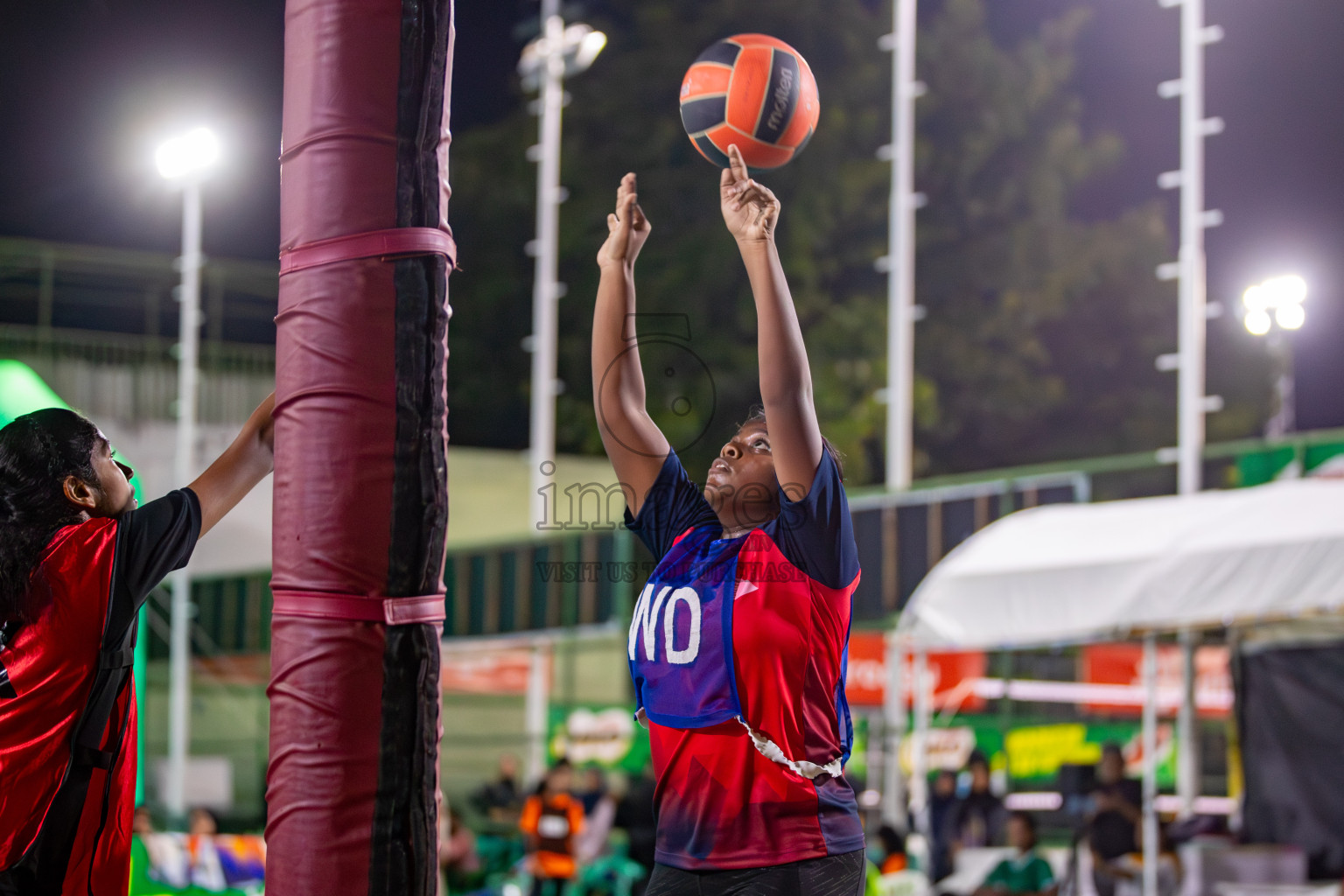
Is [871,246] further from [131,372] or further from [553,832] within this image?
[553,832]

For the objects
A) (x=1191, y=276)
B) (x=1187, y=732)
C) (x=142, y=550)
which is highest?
(x=1191, y=276)

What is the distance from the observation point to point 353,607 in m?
2.67

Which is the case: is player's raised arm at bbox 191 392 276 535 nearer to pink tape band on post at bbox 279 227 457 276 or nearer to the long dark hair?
the long dark hair

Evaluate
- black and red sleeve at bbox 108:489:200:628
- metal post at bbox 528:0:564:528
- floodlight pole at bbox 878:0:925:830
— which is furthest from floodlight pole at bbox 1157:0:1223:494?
black and red sleeve at bbox 108:489:200:628

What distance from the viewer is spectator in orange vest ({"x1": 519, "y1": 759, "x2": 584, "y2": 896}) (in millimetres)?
11672

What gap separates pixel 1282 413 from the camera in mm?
17062

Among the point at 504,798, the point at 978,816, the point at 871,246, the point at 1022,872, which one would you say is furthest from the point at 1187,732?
the point at 871,246

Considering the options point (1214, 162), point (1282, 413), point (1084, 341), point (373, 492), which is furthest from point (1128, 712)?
point (373, 492)

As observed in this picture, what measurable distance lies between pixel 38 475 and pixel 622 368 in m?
1.40

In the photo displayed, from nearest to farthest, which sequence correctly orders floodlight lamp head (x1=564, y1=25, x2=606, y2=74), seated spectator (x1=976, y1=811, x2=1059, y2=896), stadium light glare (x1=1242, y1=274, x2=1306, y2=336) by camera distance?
seated spectator (x1=976, y1=811, x2=1059, y2=896), stadium light glare (x1=1242, y1=274, x2=1306, y2=336), floodlight lamp head (x1=564, y1=25, x2=606, y2=74)

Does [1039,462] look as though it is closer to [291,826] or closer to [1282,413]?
[1282,413]

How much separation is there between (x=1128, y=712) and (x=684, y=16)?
15568mm

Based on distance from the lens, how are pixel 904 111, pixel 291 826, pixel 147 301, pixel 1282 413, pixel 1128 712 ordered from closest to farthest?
1. pixel 291 826
2. pixel 904 111
3. pixel 1282 413
4. pixel 1128 712
5. pixel 147 301

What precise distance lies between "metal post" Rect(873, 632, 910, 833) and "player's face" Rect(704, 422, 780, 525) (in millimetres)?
9177
